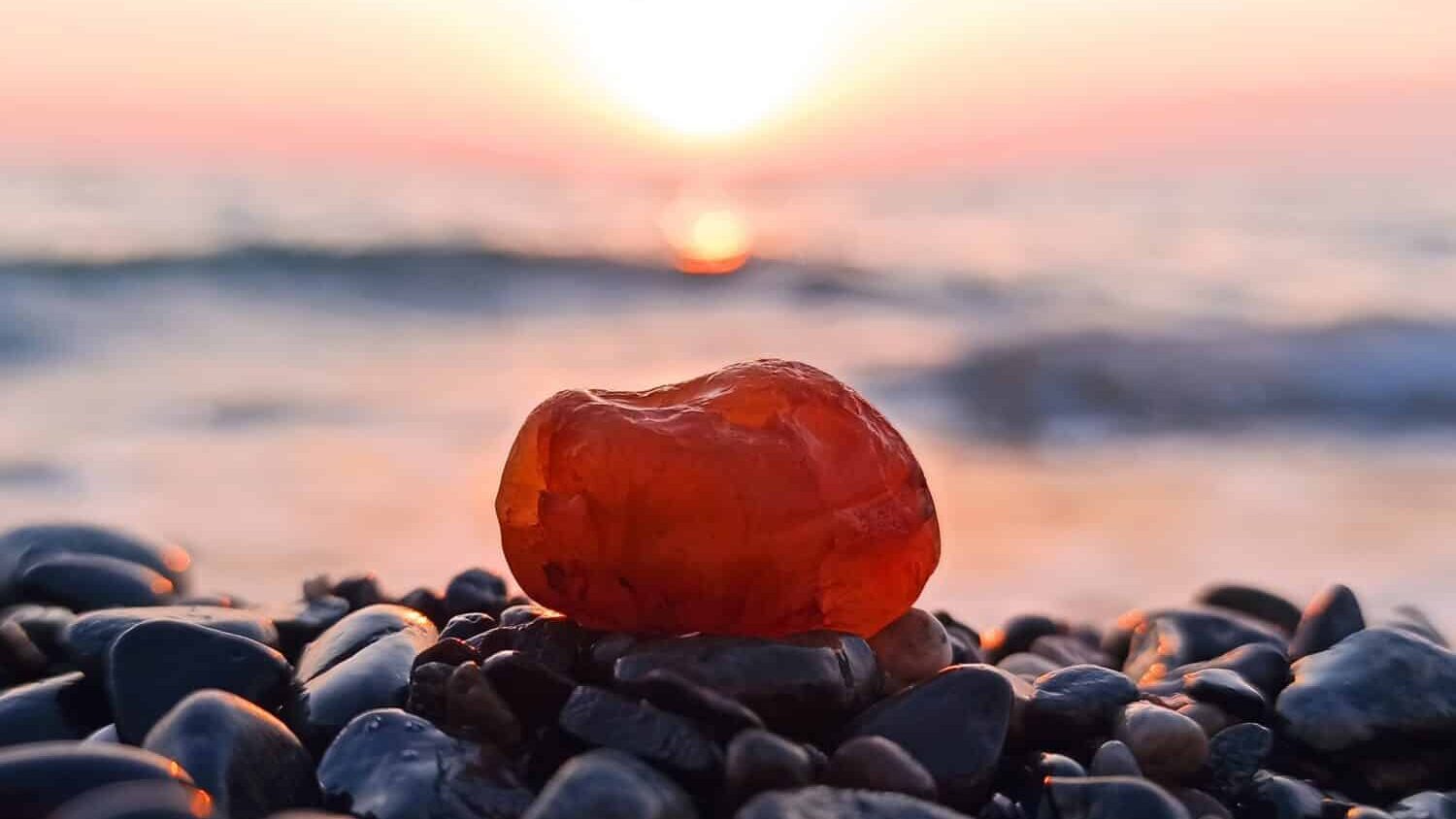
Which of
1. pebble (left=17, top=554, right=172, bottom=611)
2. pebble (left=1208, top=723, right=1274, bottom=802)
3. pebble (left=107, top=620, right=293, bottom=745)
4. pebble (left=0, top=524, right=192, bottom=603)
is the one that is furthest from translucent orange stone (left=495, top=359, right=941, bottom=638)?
pebble (left=0, top=524, right=192, bottom=603)

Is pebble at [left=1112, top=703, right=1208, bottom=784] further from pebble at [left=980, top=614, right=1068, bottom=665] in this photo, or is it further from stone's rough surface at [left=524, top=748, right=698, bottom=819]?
pebble at [left=980, top=614, right=1068, bottom=665]

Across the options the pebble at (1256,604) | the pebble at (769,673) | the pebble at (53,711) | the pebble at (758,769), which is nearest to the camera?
the pebble at (758,769)

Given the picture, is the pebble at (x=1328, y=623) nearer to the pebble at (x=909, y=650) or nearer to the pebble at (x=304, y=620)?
the pebble at (x=909, y=650)

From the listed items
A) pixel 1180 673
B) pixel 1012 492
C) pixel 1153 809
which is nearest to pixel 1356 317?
pixel 1012 492

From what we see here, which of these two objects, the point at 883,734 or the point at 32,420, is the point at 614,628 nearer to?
the point at 883,734

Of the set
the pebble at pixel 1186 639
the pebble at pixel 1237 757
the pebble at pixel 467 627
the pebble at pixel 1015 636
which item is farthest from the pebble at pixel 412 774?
the pebble at pixel 1015 636
